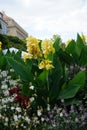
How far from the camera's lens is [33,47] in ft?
14.7

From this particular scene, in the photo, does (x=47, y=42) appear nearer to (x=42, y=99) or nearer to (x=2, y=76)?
(x=42, y=99)

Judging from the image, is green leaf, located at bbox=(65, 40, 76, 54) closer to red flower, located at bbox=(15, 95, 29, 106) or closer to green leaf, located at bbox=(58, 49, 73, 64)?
green leaf, located at bbox=(58, 49, 73, 64)

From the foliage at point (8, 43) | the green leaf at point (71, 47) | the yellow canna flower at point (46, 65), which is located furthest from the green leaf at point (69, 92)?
the foliage at point (8, 43)

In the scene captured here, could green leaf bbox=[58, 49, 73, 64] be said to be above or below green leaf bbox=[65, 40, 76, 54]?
below

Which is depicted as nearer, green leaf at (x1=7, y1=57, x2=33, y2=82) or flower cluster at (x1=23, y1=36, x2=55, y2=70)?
flower cluster at (x1=23, y1=36, x2=55, y2=70)

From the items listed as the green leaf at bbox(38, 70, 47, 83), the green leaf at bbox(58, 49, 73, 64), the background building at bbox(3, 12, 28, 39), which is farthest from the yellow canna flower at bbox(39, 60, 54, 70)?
the background building at bbox(3, 12, 28, 39)

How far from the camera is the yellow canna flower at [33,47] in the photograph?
4.42 metres

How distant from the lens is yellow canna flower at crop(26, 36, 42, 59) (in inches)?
174

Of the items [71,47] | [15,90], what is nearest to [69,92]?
[15,90]

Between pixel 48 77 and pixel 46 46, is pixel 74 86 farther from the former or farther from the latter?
pixel 46 46

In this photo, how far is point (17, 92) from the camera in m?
4.65

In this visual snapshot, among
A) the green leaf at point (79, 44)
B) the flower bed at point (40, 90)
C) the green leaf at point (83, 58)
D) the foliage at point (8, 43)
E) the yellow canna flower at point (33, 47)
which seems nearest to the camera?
the flower bed at point (40, 90)

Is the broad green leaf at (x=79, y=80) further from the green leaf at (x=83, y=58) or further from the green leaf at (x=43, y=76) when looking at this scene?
the green leaf at (x=83, y=58)

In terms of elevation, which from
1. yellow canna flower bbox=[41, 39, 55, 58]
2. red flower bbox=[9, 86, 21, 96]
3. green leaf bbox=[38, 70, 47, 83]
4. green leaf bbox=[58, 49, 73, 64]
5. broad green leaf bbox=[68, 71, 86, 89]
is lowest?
red flower bbox=[9, 86, 21, 96]
